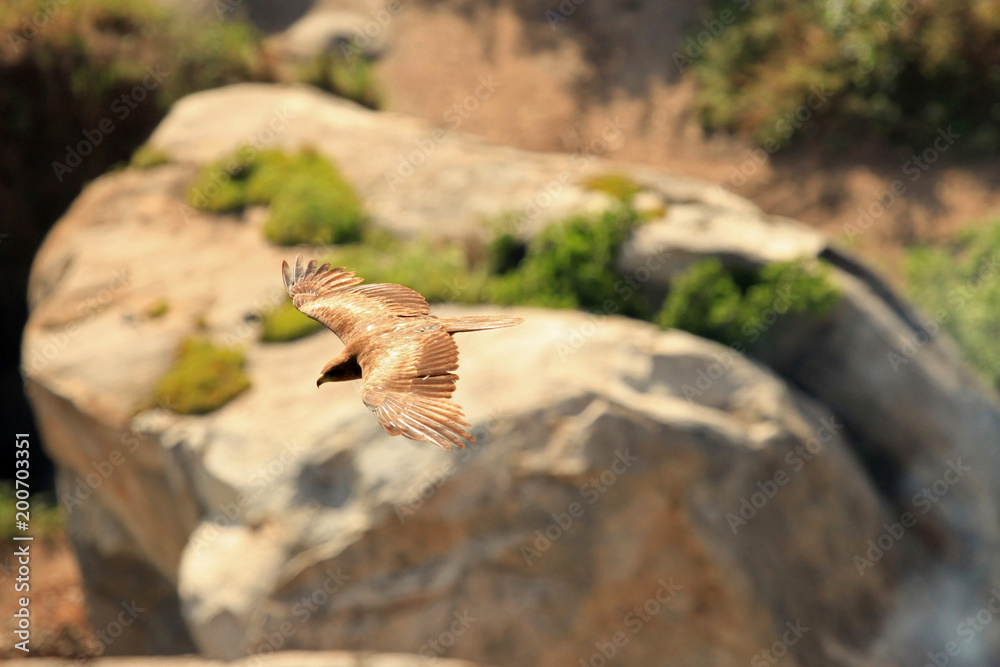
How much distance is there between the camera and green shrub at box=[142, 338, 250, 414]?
9.82 metres

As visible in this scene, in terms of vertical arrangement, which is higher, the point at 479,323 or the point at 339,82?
the point at 479,323

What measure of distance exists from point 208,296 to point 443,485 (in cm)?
425

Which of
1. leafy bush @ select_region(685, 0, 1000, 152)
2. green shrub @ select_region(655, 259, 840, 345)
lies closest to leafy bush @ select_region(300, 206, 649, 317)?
green shrub @ select_region(655, 259, 840, 345)

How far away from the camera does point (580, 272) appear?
10914mm

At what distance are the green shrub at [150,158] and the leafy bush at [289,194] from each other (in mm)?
704

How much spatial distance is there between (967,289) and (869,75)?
15.8ft

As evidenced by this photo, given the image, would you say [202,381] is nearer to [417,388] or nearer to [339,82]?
[417,388]

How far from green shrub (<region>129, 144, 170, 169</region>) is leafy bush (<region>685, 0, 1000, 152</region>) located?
9.86m

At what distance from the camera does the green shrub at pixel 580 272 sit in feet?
35.8

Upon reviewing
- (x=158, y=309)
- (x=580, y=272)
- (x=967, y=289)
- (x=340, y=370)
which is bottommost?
(x=158, y=309)

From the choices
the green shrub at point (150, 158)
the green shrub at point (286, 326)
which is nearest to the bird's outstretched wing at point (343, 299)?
the green shrub at point (286, 326)

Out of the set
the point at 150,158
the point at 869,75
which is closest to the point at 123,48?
the point at 150,158

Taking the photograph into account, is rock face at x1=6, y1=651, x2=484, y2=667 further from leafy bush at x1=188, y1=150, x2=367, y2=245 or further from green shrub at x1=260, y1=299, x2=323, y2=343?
leafy bush at x1=188, y1=150, x2=367, y2=245

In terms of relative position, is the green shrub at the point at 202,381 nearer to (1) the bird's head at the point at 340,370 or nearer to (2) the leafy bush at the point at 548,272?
(2) the leafy bush at the point at 548,272
